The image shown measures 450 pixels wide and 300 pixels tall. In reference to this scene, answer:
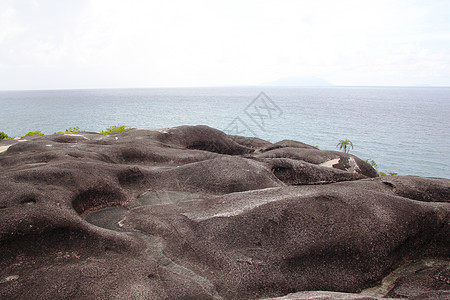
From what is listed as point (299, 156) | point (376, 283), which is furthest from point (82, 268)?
point (299, 156)

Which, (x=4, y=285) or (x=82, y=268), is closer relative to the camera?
(x=4, y=285)

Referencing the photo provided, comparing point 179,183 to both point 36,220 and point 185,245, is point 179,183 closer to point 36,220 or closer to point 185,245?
point 185,245

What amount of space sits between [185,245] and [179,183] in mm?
5054

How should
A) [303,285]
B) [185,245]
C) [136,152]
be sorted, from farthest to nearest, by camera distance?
1. [136,152]
2. [185,245]
3. [303,285]

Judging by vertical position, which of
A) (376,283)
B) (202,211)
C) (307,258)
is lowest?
(376,283)

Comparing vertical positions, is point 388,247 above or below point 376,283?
→ above

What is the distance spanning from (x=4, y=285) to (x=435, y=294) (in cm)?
947

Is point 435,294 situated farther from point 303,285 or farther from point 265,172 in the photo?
point 265,172

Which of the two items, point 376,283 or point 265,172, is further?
point 265,172

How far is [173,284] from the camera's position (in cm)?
766

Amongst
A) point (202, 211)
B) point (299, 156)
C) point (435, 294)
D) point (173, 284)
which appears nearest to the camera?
point (435, 294)

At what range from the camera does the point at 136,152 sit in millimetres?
17766

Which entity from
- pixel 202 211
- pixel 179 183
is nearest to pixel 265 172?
pixel 179 183

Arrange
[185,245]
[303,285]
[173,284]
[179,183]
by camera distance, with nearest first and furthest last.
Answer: [173,284] → [303,285] → [185,245] → [179,183]
